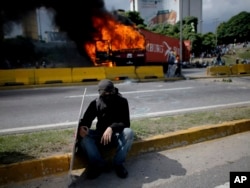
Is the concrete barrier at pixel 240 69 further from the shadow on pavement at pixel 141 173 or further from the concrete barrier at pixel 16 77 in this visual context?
the shadow on pavement at pixel 141 173

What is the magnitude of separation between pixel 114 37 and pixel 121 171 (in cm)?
1576

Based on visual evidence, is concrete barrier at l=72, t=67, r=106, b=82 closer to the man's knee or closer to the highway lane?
the highway lane

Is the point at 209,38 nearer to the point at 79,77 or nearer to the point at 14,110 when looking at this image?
the point at 79,77

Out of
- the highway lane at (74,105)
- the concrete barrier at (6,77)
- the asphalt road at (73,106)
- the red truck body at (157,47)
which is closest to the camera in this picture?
the asphalt road at (73,106)

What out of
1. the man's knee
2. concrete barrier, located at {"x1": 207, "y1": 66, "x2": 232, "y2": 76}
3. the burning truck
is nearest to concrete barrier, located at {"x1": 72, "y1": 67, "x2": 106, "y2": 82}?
the burning truck

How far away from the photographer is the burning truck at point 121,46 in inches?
722

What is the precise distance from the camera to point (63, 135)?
15.6 feet

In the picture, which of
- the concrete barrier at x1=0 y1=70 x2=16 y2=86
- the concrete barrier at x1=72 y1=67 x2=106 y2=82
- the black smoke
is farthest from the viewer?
the black smoke

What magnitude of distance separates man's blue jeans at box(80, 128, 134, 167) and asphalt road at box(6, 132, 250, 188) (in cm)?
19

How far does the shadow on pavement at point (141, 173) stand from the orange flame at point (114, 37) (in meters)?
14.7

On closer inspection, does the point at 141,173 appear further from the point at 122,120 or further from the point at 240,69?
the point at 240,69

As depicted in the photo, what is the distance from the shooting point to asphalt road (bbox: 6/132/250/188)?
342 centimetres

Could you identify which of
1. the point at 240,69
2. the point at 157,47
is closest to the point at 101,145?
the point at 240,69

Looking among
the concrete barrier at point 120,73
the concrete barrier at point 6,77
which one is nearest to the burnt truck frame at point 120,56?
the concrete barrier at point 120,73
